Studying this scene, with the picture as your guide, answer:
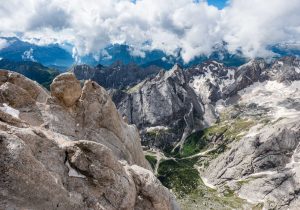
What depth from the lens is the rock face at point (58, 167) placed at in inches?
1093

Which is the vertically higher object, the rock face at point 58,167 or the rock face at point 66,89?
the rock face at point 66,89

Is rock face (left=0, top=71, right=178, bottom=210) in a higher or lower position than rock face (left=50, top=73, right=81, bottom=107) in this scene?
lower

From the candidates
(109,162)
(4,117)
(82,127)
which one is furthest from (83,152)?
(82,127)

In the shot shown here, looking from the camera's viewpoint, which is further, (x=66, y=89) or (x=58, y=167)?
(x=66, y=89)

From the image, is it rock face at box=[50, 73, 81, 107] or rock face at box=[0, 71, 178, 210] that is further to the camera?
rock face at box=[50, 73, 81, 107]

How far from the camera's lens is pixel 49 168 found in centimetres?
3225

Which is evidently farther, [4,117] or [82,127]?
[82,127]

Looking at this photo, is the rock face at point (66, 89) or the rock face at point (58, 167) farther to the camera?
the rock face at point (66, 89)

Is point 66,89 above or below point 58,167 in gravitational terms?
above

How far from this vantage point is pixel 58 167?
33.2 m

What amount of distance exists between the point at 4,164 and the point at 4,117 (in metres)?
10.2

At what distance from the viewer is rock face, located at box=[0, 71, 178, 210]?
2777cm

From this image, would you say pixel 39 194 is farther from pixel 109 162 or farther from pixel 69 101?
pixel 69 101

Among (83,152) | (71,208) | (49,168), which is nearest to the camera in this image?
(71,208)
